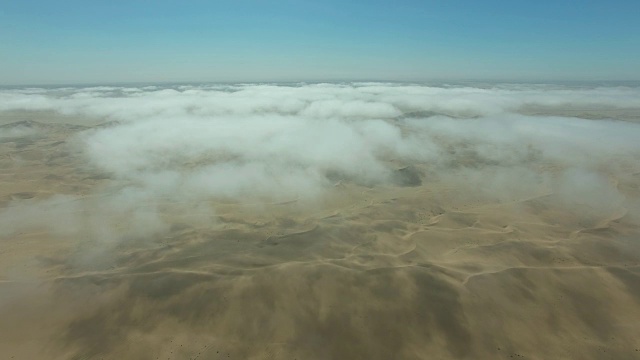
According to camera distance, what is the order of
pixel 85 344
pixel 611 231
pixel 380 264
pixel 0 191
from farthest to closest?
pixel 0 191, pixel 611 231, pixel 380 264, pixel 85 344

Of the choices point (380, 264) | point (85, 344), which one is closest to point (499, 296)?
point (380, 264)

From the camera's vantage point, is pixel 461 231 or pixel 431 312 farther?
pixel 461 231

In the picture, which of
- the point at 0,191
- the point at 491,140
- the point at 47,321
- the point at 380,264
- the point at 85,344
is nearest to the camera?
the point at 85,344

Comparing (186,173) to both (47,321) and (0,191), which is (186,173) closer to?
(0,191)

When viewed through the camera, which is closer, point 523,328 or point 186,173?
point 523,328

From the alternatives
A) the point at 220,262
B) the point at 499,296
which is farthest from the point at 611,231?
the point at 220,262

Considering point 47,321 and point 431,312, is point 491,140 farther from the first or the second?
point 47,321
